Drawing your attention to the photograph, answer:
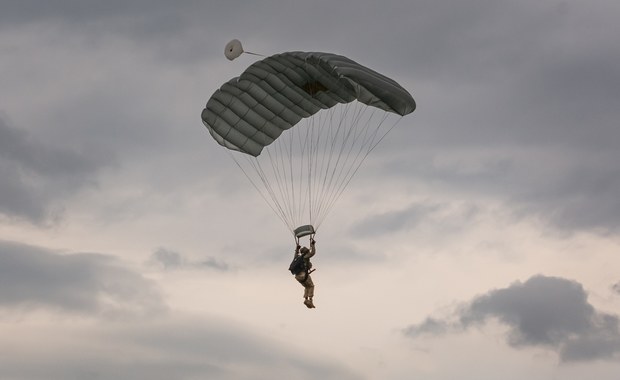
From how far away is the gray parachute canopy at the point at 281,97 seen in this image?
196 feet

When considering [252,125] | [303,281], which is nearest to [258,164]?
[252,125]

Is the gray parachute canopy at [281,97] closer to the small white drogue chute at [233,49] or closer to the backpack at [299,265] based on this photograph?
the small white drogue chute at [233,49]

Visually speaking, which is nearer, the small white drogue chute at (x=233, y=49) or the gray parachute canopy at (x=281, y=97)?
the gray parachute canopy at (x=281, y=97)

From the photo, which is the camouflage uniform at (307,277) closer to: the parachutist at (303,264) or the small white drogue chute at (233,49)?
→ the parachutist at (303,264)

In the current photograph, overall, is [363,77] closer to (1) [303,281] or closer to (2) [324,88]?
(2) [324,88]

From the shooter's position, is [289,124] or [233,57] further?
[289,124]

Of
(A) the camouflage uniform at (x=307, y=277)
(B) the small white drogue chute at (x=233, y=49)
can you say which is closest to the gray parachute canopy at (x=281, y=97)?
(B) the small white drogue chute at (x=233, y=49)

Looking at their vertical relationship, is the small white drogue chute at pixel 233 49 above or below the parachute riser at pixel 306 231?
above

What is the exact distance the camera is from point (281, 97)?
63.4 metres

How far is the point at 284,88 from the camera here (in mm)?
63031

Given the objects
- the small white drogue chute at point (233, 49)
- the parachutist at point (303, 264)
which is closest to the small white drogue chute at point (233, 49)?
the small white drogue chute at point (233, 49)

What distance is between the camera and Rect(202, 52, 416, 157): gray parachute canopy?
59.9 meters

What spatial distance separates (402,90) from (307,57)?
4093 millimetres

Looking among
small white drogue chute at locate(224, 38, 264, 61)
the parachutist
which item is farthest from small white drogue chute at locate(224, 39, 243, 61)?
the parachutist
